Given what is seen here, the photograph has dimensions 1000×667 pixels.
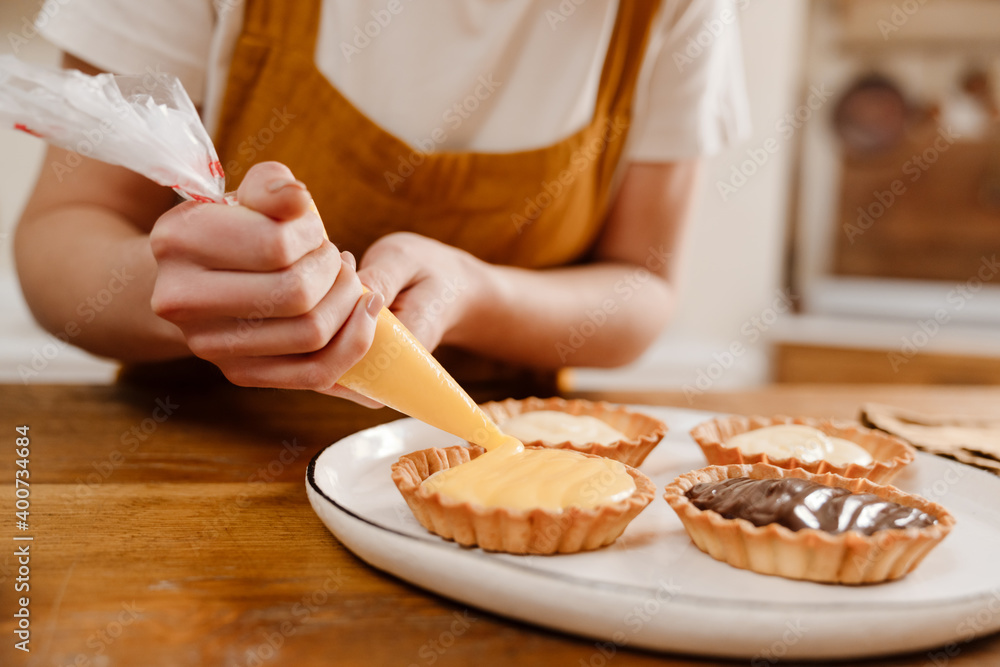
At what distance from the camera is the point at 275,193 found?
0.84 metres

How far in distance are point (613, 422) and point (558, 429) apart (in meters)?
0.18

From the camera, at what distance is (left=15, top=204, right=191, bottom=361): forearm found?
4.22ft

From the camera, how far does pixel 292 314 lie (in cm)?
91

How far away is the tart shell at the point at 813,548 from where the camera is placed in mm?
835
